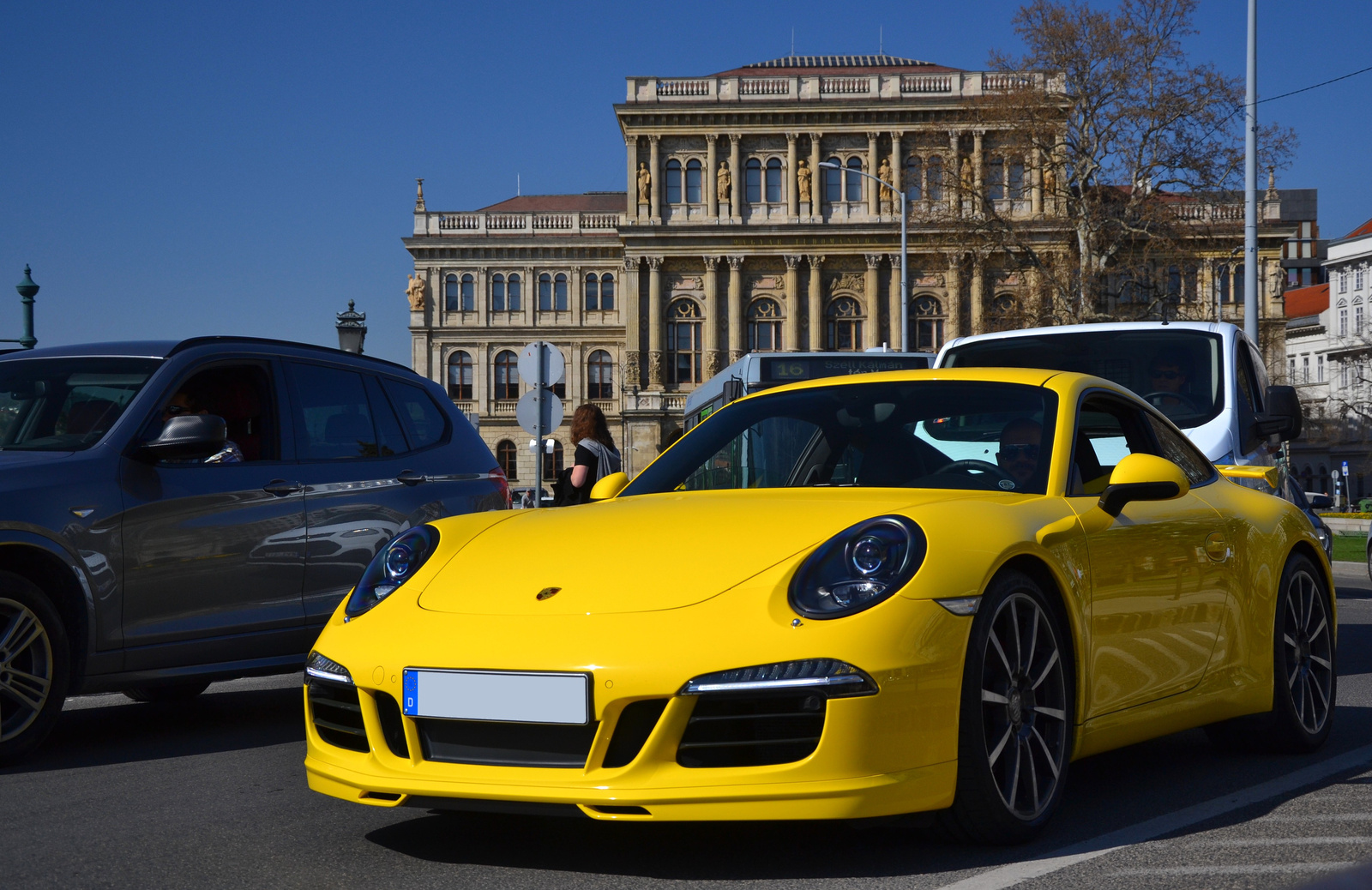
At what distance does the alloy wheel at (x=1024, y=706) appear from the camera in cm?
380

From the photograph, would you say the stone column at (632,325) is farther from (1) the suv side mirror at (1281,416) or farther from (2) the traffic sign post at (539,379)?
(1) the suv side mirror at (1281,416)

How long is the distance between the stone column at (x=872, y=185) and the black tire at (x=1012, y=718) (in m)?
72.7

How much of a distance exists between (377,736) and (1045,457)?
6.90ft

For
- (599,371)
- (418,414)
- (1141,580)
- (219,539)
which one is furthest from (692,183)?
(1141,580)

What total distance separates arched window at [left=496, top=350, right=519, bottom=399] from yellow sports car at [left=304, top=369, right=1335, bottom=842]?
8208 centimetres

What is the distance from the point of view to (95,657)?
566 centimetres

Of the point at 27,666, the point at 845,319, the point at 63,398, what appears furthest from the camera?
the point at 845,319

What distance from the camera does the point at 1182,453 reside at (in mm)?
5355

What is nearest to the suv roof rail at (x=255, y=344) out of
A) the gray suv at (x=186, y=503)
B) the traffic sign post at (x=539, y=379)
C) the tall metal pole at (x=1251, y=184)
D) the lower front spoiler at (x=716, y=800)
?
the gray suv at (x=186, y=503)

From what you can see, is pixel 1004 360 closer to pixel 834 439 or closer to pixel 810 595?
pixel 834 439

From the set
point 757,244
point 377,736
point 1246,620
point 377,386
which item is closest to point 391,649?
point 377,736

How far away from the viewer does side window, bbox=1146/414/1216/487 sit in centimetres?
525

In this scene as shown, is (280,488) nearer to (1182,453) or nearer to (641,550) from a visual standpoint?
(641,550)

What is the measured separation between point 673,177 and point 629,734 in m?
74.0
